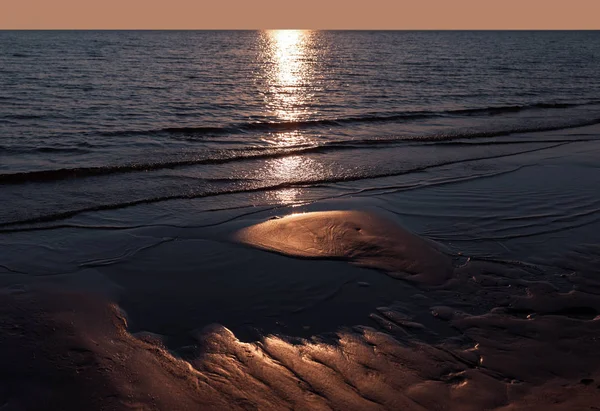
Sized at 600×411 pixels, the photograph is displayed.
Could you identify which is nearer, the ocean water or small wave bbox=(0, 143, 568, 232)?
small wave bbox=(0, 143, 568, 232)

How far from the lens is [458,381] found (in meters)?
4.80

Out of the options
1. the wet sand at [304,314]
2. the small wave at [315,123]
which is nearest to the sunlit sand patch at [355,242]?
the wet sand at [304,314]

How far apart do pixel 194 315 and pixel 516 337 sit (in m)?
3.47

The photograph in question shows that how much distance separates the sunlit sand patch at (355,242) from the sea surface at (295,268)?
42 mm

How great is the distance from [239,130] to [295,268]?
11.7 meters

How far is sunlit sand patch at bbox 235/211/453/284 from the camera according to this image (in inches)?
287

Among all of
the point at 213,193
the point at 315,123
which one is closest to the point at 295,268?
the point at 213,193

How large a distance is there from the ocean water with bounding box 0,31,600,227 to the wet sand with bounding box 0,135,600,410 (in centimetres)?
253

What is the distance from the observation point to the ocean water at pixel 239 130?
38.6 ft

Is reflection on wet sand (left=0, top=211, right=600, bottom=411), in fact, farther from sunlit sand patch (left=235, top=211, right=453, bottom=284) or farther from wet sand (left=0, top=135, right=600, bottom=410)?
sunlit sand patch (left=235, top=211, right=453, bottom=284)

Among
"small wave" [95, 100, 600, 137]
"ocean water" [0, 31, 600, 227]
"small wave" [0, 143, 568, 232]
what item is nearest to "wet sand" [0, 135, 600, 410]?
"small wave" [0, 143, 568, 232]

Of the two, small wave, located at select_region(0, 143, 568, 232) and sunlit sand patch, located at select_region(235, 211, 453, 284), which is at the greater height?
small wave, located at select_region(0, 143, 568, 232)

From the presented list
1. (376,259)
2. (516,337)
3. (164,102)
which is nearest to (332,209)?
(376,259)

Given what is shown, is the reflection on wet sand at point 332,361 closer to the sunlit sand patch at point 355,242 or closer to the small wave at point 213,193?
the sunlit sand patch at point 355,242
